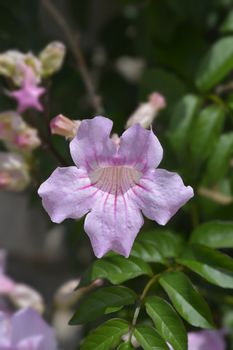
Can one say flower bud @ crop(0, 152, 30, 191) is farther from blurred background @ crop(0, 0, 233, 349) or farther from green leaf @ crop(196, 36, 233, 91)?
green leaf @ crop(196, 36, 233, 91)

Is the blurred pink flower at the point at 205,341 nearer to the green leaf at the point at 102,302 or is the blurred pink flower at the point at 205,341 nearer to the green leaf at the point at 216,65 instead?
the green leaf at the point at 102,302

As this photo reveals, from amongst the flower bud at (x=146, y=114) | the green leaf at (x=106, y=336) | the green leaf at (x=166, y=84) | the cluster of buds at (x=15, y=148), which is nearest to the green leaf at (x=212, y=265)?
the green leaf at (x=106, y=336)

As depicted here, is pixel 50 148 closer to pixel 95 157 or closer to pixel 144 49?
pixel 95 157

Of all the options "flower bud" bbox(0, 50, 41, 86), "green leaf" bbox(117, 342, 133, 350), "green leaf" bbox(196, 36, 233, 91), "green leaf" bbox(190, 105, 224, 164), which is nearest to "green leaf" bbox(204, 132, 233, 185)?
"green leaf" bbox(190, 105, 224, 164)

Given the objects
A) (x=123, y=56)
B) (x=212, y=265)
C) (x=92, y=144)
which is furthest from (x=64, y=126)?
(x=123, y=56)

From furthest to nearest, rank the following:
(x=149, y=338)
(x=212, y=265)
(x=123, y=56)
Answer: (x=123, y=56), (x=212, y=265), (x=149, y=338)

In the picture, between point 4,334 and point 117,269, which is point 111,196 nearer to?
point 117,269
